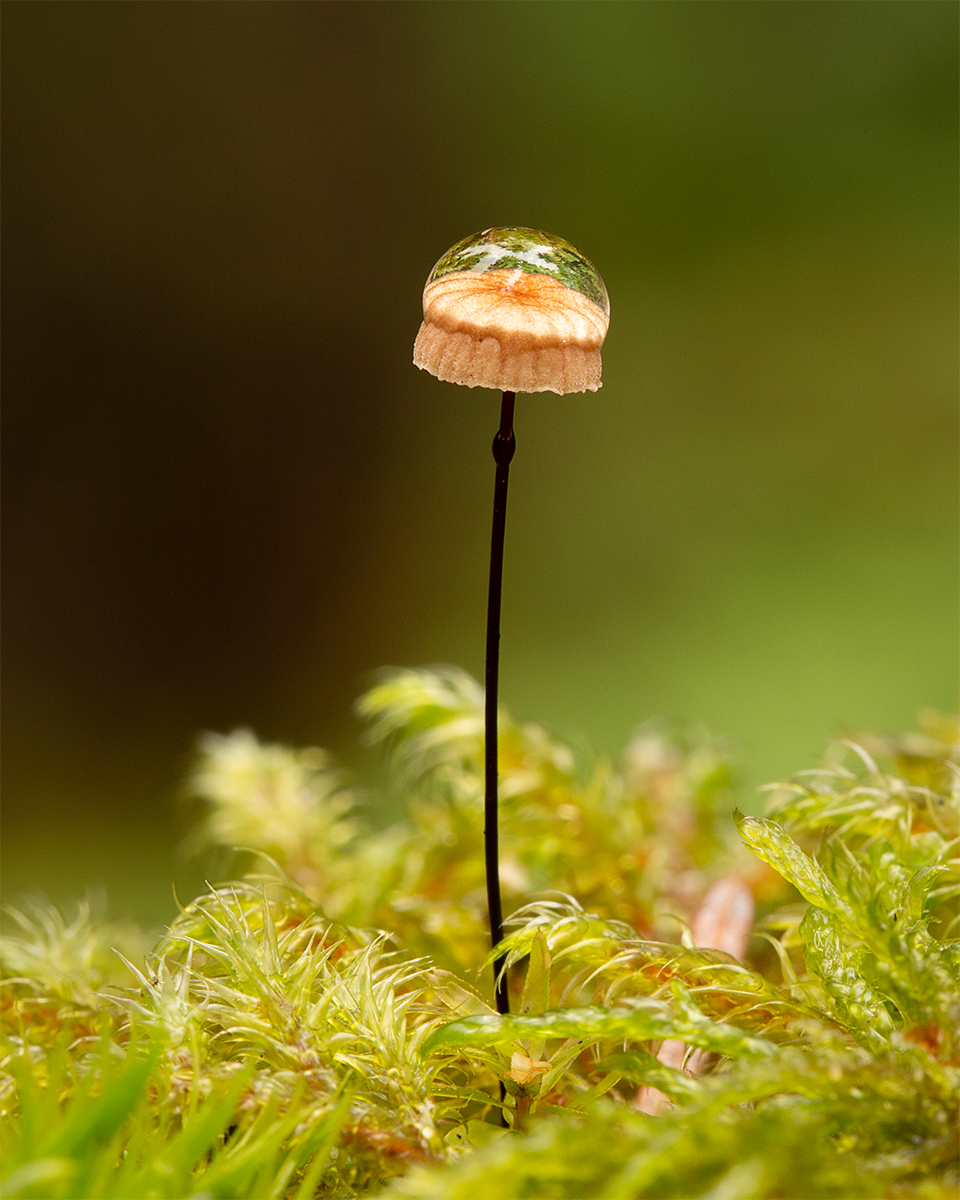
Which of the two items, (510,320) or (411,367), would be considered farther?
(411,367)

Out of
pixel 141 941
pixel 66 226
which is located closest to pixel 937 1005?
pixel 141 941

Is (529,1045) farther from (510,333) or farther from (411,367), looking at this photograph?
(411,367)

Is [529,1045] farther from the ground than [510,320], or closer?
closer

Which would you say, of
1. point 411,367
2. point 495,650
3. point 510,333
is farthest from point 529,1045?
point 411,367

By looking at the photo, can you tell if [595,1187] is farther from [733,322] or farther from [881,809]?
[733,322]

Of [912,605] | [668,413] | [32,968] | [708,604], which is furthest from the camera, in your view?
[668,413]

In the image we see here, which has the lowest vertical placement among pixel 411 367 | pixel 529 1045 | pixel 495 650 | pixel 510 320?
pixel 529 1045

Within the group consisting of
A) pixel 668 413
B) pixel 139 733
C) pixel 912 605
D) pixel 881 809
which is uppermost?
pixel 668 413

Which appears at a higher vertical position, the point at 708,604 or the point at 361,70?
the point at 361,70
